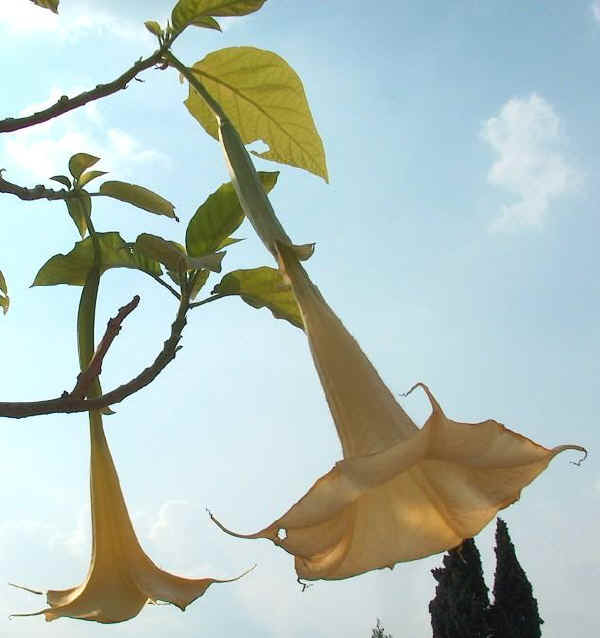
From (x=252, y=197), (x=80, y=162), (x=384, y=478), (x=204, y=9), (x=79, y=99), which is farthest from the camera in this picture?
(x=80, y=162)

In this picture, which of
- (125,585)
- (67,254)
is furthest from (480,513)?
(67,254)

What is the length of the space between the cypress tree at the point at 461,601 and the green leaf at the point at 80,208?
10.4 m

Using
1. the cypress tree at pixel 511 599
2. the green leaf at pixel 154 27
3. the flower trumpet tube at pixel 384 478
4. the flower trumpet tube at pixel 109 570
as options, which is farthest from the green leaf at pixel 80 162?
the cypress tree at pixel 511 599

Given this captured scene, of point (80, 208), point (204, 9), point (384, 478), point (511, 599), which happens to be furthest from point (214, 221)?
point (511, 599)

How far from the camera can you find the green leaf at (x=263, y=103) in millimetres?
1249

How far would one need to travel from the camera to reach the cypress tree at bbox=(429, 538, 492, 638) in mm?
11023

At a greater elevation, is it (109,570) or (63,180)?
(63,180)

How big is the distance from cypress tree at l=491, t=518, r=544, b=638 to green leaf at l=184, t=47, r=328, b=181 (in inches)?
438

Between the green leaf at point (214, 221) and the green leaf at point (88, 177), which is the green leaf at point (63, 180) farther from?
the green leaf at point (214, 221)

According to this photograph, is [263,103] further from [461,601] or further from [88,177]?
[461,601]

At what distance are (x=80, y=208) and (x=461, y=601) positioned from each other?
10.9 meters

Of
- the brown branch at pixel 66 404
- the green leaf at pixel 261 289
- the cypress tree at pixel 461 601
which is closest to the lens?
the brown branch at pixel 66 404

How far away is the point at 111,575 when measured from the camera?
92 centimetres

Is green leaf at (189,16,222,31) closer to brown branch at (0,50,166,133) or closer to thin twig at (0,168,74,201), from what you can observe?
brown branch at (0,50,166,133)
